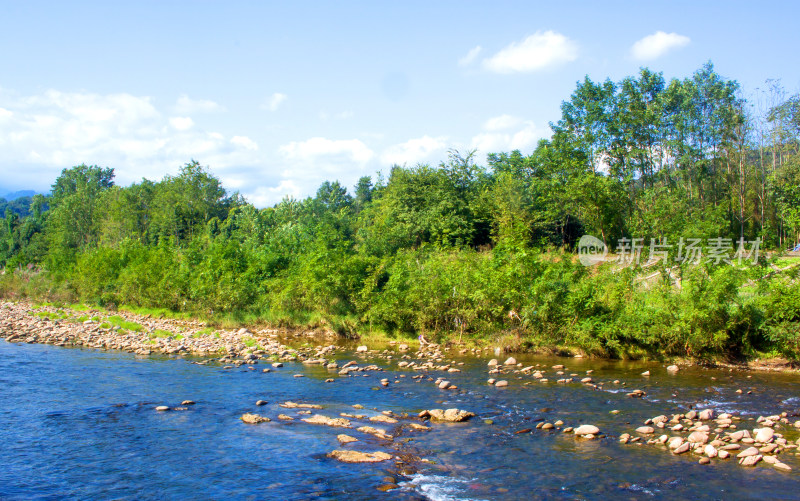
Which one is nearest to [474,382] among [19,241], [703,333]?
[703,333]

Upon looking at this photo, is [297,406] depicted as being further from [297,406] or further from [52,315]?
[52,315]

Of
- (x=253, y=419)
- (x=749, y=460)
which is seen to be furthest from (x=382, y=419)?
(x=749, y=460)

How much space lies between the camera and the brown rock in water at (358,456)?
10477mm

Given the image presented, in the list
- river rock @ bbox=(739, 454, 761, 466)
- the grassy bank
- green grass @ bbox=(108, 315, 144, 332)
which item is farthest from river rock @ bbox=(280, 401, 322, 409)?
green grass @ bbox=(108, 315, 144, 332)

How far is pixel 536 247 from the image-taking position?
25.1 metres

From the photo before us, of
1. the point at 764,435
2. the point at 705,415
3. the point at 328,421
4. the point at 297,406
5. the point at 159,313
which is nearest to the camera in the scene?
the point at 764,435

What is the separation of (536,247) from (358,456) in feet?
54.5

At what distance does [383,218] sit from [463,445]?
32492 millimetres

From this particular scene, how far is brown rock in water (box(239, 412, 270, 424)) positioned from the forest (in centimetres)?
1178

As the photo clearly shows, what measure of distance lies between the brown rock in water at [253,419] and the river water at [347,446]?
0.22 meters

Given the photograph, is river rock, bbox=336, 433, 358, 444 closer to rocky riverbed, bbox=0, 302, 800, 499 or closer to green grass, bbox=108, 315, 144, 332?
rocky riverbed, bbox=0, 302, 800, 499

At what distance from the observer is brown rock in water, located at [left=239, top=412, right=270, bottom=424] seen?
12.9 meters

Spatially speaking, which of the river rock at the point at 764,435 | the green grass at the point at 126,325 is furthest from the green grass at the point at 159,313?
the river rock at the point at 764,435

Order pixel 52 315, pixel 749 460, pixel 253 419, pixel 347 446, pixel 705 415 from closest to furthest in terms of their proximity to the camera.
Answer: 1. pixel 749 460
2. pixel 347 446
3. pixel 705 415
4. pixel 253 419
5. pixel 52 315
